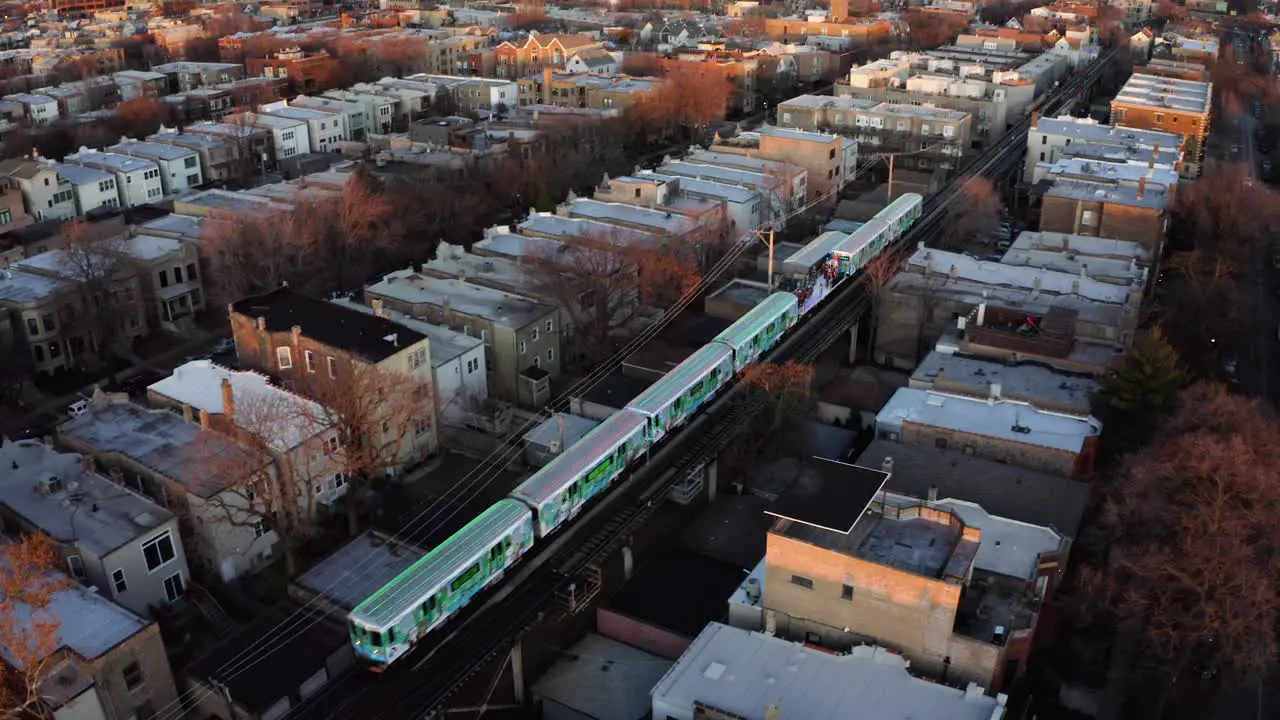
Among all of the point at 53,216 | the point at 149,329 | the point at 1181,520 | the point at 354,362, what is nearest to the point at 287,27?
the point at 53,216

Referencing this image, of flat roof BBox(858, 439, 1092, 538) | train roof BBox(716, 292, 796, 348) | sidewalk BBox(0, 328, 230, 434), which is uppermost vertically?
train roof BBox(716, 292, 796, 348)

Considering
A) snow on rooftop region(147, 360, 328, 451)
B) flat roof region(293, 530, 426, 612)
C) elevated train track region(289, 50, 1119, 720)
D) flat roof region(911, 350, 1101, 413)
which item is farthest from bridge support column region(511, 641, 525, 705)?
flat roof region(911, 350, 1101, 413)

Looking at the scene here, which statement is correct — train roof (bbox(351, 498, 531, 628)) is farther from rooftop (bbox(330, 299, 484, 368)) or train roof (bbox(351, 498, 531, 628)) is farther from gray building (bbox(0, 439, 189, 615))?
rooftop (bbox(330, 299, 484, 368))

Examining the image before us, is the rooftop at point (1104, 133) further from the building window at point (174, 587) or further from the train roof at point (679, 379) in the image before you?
the building window at point (174, 587)

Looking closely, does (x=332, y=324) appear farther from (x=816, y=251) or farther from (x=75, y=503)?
(x=816, y=251)

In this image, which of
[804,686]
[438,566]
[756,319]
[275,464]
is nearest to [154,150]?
[275,464]

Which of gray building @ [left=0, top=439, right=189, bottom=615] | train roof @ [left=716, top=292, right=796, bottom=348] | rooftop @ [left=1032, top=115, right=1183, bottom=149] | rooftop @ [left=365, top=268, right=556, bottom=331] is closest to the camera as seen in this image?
gray building @ [left=0, top=439, right=189, bottom=615]

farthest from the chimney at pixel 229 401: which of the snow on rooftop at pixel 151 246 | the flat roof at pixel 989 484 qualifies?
the snow on rooftop at pixel 151 246
